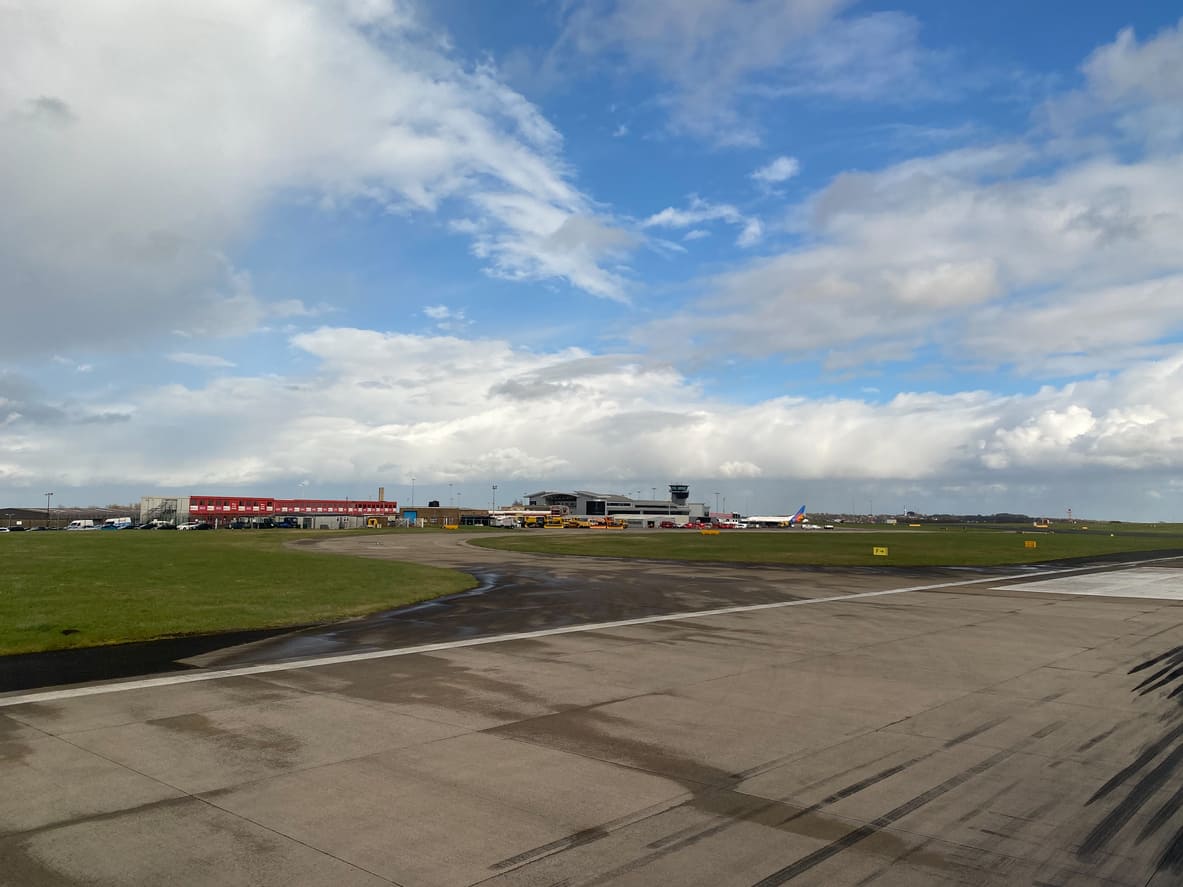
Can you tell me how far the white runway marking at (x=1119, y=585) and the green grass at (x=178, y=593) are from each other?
84.1 feet

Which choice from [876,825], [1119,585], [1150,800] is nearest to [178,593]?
[876,825]

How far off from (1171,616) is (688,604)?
15.3 meters

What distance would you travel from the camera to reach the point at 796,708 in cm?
1175

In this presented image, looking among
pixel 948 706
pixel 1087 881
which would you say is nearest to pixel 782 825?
pixel 1087 881

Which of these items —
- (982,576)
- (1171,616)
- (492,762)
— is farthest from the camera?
(982,576)

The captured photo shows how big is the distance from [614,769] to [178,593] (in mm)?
21619

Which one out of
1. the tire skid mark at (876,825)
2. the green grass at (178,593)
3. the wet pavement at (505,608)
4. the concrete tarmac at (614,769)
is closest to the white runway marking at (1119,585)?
the wet pavement at (505,608)

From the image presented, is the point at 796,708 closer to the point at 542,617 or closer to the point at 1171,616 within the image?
the point at 542,617

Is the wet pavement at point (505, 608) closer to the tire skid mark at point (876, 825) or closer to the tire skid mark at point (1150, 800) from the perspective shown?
the tire skid mark at point (876, 825)

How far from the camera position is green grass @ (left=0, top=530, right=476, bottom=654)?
→ 18.5 meters

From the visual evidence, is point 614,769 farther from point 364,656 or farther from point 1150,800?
point 364,656

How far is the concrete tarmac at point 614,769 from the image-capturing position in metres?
6.41

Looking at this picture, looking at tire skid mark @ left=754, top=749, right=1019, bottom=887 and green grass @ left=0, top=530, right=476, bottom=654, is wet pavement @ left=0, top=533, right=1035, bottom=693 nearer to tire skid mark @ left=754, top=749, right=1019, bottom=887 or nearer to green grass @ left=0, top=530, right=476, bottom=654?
green grass @ left=0, top=530, right=476, bottom=654

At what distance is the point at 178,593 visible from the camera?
81.9 ft
